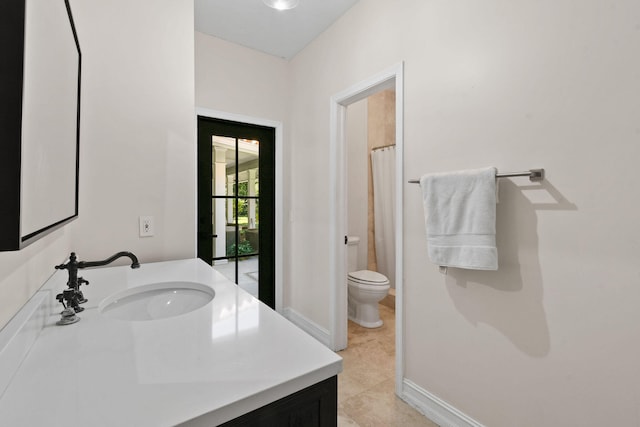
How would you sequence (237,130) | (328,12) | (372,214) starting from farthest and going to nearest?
(372,214) → (237,130) → (328,12)

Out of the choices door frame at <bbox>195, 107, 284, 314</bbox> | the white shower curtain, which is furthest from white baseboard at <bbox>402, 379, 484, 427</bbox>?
the white shower curtain

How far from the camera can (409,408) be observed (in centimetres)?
169

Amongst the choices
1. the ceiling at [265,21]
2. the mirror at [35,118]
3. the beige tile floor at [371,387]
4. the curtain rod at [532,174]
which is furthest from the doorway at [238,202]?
the curtain rod at [532,174]

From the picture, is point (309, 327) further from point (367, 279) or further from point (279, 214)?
point (279, 214)

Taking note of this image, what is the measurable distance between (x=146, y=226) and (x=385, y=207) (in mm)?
2543

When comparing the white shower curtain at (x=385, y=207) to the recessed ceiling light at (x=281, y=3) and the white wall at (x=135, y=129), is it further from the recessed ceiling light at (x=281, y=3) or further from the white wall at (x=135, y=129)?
the white wall at (x=135, y=129)

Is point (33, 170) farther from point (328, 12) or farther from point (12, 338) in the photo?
point (328, 12)

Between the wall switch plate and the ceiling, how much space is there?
1.57 metres

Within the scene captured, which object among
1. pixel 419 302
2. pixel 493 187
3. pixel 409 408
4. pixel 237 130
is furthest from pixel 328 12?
pixel 409 408

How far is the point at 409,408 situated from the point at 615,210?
139 centimetres

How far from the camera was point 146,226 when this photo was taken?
5.40 feet

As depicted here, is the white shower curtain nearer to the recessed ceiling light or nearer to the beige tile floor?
the beige tile floor

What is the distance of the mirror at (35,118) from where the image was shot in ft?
1.36

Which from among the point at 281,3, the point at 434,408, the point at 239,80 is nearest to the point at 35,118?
the point at 281,3
